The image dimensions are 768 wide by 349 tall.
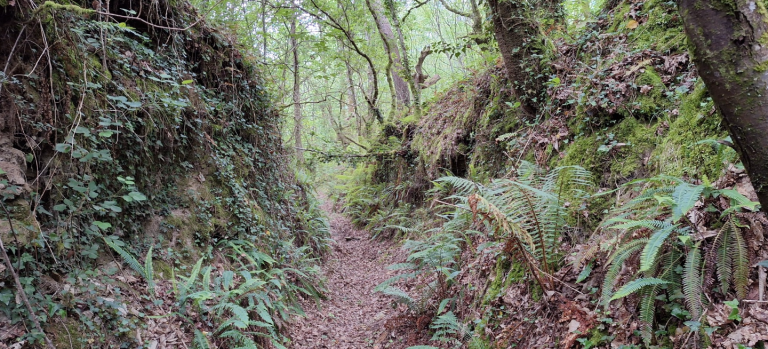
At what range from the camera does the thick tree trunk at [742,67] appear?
5.70 feet

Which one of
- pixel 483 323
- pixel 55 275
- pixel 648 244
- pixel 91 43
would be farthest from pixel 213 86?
pixel 648 244

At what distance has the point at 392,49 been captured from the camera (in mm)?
12312

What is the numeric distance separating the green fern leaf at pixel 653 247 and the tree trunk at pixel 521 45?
359cm

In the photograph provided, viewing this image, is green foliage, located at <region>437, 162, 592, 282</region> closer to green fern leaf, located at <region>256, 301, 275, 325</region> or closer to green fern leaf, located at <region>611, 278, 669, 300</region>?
green fern leaf, located at <region>611, 278, 669, 300</region>

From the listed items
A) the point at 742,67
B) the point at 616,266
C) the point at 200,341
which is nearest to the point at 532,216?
the point at 616,266

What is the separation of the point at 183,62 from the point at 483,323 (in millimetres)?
5402

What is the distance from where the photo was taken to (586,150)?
4398mm

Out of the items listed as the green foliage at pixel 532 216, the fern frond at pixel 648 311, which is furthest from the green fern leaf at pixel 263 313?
the fern frond at pixel 648 311

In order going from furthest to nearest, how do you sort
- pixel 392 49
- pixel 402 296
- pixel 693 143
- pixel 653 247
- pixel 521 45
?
pixel 392 49 < pixel 521 45 < pixel 402 296 < pixel 693 143 < pixel 653 247

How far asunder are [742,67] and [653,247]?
1157 mm

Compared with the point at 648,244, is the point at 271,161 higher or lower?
higher

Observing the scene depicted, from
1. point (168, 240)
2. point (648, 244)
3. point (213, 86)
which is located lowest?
point (648, 244)

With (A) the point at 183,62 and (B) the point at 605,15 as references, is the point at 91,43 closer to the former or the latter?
(A) the point at 183,62

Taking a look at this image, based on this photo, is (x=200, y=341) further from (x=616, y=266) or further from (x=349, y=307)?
(x=616, y=266)
